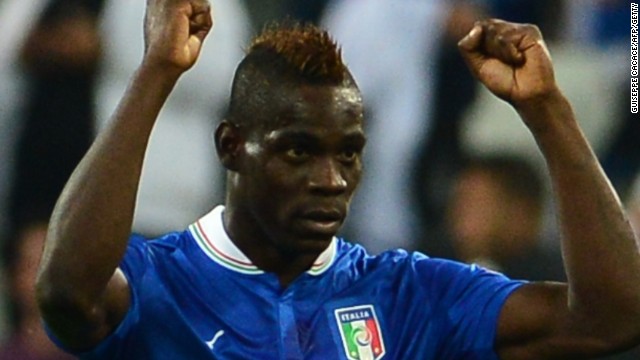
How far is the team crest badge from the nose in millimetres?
372

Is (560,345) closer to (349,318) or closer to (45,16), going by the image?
(349,318)

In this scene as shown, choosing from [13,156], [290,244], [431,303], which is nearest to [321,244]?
[290,244]

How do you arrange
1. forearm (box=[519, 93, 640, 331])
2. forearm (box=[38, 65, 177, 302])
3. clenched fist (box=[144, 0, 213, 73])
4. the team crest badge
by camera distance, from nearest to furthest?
forearm (box=[38, 65, 177, 302]) < clenched fist (box=[144, 0, 213, 73]) < forearm (box=[519, 93, 640, 331]) < the team crest badge

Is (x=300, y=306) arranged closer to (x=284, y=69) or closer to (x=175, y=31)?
(x=284, y=69)

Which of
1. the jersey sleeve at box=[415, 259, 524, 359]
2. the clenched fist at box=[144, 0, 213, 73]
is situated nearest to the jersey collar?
the jersey sleeve at box=[415, 259, 524, 359]

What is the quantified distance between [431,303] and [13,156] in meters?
3.29

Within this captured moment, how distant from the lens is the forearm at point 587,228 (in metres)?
4.21

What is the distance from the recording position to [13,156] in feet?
24.3

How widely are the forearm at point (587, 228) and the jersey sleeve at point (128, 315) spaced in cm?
95

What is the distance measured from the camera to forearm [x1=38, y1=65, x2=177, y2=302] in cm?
397

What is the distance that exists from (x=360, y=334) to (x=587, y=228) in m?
0.62

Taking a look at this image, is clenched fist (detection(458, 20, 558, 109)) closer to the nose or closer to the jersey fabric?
the nose

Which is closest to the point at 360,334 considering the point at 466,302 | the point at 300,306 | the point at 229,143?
the point at 300,306

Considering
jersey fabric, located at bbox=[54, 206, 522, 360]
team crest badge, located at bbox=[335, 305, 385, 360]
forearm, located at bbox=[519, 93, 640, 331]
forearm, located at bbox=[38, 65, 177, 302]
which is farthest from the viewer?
team crest badge, located at bbox=[335, 305, 385, 360]
